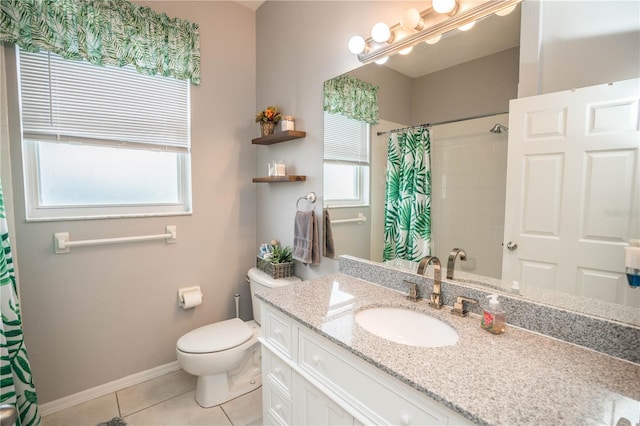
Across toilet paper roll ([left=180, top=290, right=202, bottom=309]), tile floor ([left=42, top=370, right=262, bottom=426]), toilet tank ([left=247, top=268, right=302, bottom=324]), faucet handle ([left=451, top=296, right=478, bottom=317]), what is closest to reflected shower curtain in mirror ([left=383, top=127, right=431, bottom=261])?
faucet handle ([left=451, top=296, right=478, bottom=317])

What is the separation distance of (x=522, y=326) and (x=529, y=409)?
448mm

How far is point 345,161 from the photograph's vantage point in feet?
5.75

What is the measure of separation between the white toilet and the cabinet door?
2.48ft

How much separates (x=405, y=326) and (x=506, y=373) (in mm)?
465

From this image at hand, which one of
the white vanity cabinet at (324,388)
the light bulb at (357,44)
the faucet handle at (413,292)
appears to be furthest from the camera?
the light bulb at (357,44)

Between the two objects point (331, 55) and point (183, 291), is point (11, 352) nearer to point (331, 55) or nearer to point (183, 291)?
point (183, 291)

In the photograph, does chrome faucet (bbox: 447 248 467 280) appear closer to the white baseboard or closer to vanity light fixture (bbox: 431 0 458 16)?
vanity light fixture (bbox: 431 0 458 16)

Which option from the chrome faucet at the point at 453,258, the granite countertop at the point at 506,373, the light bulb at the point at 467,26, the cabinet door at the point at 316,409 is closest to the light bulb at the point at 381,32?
the light bulb at the point at 467,26

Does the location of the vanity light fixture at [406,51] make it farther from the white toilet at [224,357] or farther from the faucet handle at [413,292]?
the white toilet at [224,357]

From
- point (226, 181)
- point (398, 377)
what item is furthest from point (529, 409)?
point (226, 181)

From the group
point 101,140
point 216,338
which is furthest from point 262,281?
point 101,140

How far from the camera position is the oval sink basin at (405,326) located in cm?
115

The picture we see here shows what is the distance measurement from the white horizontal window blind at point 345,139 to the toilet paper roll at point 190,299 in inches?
53.4

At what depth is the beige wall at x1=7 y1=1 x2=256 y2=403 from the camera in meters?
1.78
